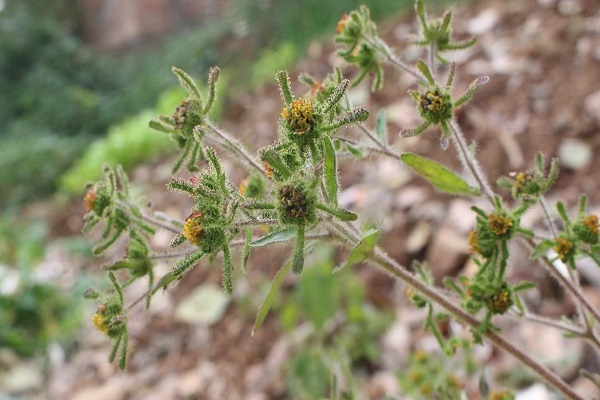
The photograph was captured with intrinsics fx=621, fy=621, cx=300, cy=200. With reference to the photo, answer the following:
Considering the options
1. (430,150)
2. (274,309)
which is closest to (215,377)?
(274,309)

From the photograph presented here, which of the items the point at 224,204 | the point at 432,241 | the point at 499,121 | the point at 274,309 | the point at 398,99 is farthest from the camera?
the point at 398,99

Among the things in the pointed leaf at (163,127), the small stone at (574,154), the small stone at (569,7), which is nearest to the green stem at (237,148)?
the pointed leaf at (163,127)

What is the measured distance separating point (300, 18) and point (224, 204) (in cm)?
523

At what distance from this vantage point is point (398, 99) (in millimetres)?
3604

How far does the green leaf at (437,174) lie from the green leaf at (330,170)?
0.18 meters

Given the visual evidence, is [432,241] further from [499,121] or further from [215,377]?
[215,377]

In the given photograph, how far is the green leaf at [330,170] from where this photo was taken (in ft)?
2.75

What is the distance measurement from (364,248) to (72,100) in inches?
281

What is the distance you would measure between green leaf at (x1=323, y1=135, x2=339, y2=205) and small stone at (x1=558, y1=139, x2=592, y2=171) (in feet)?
6.25

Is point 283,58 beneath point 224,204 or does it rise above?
above

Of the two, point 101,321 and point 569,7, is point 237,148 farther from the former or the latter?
point 569,7

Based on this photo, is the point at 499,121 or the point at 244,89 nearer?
the point at 499,121

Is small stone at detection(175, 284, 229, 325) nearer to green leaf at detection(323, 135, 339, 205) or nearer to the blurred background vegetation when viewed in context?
the blurred background vegetation

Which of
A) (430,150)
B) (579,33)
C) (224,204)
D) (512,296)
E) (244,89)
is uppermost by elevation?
(244,89)
